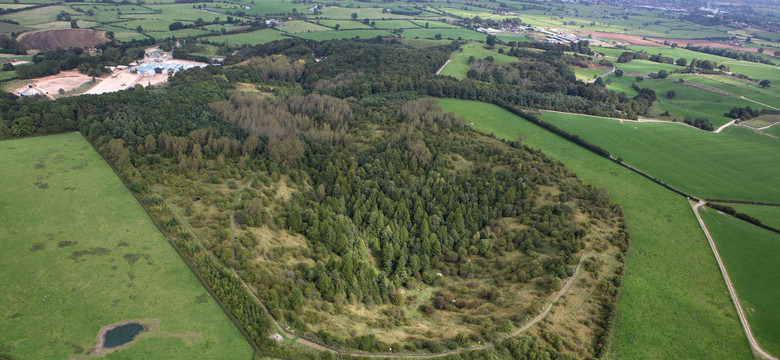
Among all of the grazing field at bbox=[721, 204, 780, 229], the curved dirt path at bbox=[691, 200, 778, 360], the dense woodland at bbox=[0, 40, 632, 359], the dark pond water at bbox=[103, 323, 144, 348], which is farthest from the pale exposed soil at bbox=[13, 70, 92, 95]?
→ the grazing field at bbox=[721, 204, 780, 229]

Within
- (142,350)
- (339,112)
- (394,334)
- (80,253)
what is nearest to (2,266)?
(80,253)

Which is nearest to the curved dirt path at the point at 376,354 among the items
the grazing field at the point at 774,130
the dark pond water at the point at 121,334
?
the dark pond water at the point at 121,334

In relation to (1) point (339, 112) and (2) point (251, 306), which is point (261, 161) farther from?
(2) point (251, 306)

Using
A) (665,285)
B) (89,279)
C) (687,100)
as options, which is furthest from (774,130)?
(89,279)

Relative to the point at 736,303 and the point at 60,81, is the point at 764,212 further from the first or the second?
the point at 60,81

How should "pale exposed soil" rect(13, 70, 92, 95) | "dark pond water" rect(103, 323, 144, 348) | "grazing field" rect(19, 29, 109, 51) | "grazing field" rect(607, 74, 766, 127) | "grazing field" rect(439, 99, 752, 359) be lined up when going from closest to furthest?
"dark pond water" rect(103, 323, 144, 348) < "grazing field" rect(439, 99, 752, 359) < "pale exposed soil" rect(13, 70, 92, 95) < "grazing field" rect(607, 74, 766, 127) < "grazing field" rect(19, 29, 109, 51)

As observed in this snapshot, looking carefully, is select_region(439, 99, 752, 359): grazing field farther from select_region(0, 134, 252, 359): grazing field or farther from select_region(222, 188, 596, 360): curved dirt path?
select_region(0, 134, 252, 359): grazing field
